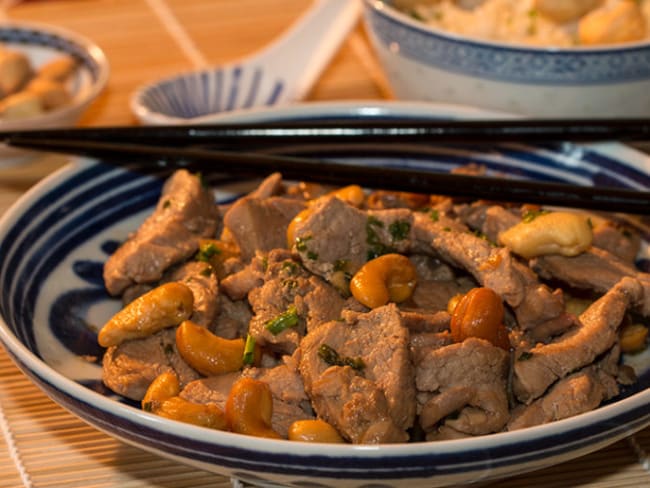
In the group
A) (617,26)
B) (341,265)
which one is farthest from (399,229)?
(617,26)

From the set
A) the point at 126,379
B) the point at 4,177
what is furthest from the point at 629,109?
the point at 4,177

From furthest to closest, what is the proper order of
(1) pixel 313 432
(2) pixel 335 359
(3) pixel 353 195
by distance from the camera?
(3) pixel 353 195, (2) pixel 335 359, (1) pixel 313 432

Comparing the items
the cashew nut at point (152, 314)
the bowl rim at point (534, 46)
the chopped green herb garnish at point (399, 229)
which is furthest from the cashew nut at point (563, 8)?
the cashew nut at point (152, 314)

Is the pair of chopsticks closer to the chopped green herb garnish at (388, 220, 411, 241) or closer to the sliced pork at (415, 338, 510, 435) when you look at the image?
the chopped green herb garnish at (388, 220, 411, 241)

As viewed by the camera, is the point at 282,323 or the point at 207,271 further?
the point at 207,271

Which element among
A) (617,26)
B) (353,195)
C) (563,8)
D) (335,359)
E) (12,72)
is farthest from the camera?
(12,72)

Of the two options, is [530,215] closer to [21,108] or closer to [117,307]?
[117,307]
